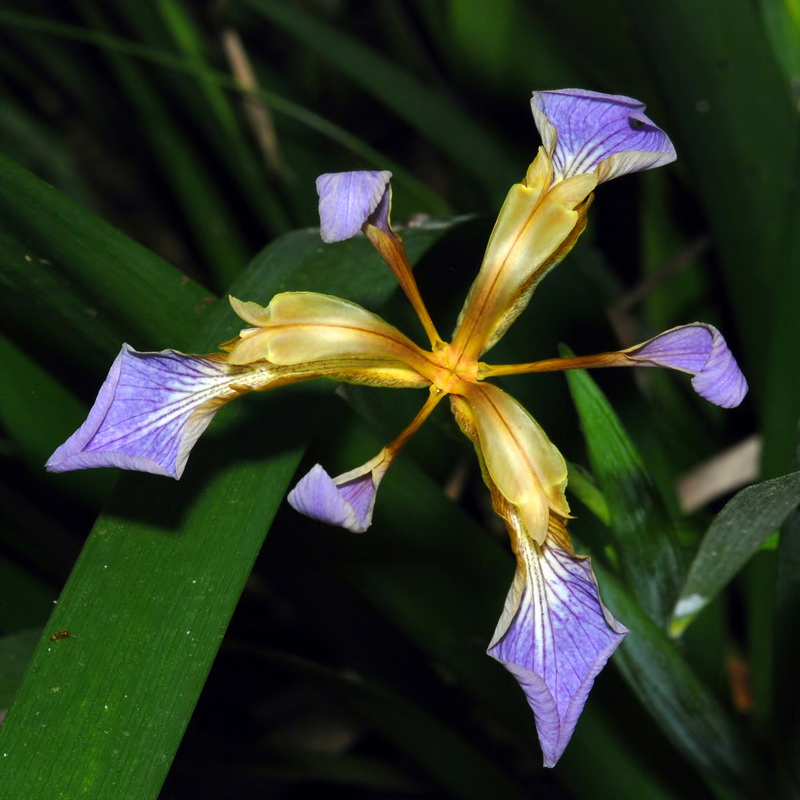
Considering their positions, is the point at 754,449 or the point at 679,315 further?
the point at 679,315

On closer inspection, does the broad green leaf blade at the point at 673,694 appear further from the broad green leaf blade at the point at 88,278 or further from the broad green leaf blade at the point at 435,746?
the broad green leaf blade at the point at 88,278

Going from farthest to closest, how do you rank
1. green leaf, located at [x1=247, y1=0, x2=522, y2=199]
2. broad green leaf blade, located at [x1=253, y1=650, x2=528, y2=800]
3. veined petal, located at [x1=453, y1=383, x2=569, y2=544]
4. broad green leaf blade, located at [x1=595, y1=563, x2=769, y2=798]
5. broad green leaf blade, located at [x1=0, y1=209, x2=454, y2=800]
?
1. green leaf, located at [x1=247, y1=0, x2=522, y2=199]
2. broad green leaf blade, located at [x1=253, y1=650, x2=528, y2=800]
3. broad green leaf blade, located at [x1=595, y1=563, x2=769, y2=798]
4. veined petal, located at [x1=453, y1=383, x2=569, y2=544]
5. broad green leaf blade, located at [x1=0, y1=209, x2=454, y2=800]

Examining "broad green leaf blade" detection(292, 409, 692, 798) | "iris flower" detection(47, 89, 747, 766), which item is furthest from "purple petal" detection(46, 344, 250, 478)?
"broad green leaf blade" detection(292, 409, 692, 798)

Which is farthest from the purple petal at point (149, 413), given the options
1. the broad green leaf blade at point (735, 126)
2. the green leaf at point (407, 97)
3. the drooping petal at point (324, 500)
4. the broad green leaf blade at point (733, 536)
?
the green leaf at point (407, 97)

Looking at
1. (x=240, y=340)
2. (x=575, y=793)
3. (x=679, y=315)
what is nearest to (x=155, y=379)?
(x=240, y=340)

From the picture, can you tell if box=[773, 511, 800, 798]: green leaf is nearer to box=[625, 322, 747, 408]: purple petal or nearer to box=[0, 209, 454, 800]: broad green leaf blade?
box=[625, 322, 747, 408]: purple petal

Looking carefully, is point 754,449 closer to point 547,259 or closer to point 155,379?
point 547,259

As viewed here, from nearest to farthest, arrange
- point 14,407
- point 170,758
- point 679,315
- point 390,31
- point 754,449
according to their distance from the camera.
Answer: point 170,758, point 14,407, point 754,449, point 679,315, point 390,31

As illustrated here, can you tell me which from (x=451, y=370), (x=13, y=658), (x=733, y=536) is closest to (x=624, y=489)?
(x=733, y=536)
